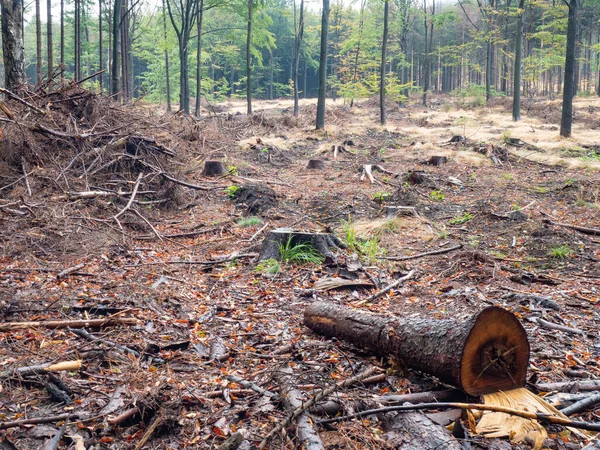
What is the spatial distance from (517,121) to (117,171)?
20.9 m

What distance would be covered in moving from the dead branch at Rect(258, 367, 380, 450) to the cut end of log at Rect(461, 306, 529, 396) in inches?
26.2

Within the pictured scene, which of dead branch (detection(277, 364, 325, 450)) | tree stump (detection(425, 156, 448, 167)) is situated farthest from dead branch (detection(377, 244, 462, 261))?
tree stump (detection(425, 156, 448, 167))

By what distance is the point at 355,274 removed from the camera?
558 centimetres

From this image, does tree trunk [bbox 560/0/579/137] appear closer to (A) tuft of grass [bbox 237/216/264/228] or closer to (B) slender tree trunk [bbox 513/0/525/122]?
(B) slender tree trunk [bbox 513/0/525/122]

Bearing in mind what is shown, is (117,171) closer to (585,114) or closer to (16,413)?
(16,413)

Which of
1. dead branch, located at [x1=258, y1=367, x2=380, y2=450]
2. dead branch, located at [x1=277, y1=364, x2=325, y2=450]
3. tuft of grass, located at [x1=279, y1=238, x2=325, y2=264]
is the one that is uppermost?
tuft of grass, located at [x1=279, y1=238, x2=325, y2=264]

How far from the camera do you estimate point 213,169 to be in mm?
11367

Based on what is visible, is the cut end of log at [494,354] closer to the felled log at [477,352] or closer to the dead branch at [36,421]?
the felled log at [477,352]

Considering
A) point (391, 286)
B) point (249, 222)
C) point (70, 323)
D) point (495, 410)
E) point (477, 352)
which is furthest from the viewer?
point (249, 222)

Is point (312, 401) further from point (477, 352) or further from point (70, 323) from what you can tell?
point (70, 323)

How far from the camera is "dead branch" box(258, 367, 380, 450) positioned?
2.36m

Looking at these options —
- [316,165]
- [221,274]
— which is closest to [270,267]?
[221,274]

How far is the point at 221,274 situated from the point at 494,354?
3637mm

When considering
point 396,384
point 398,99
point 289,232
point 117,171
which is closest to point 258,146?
point 117,171
